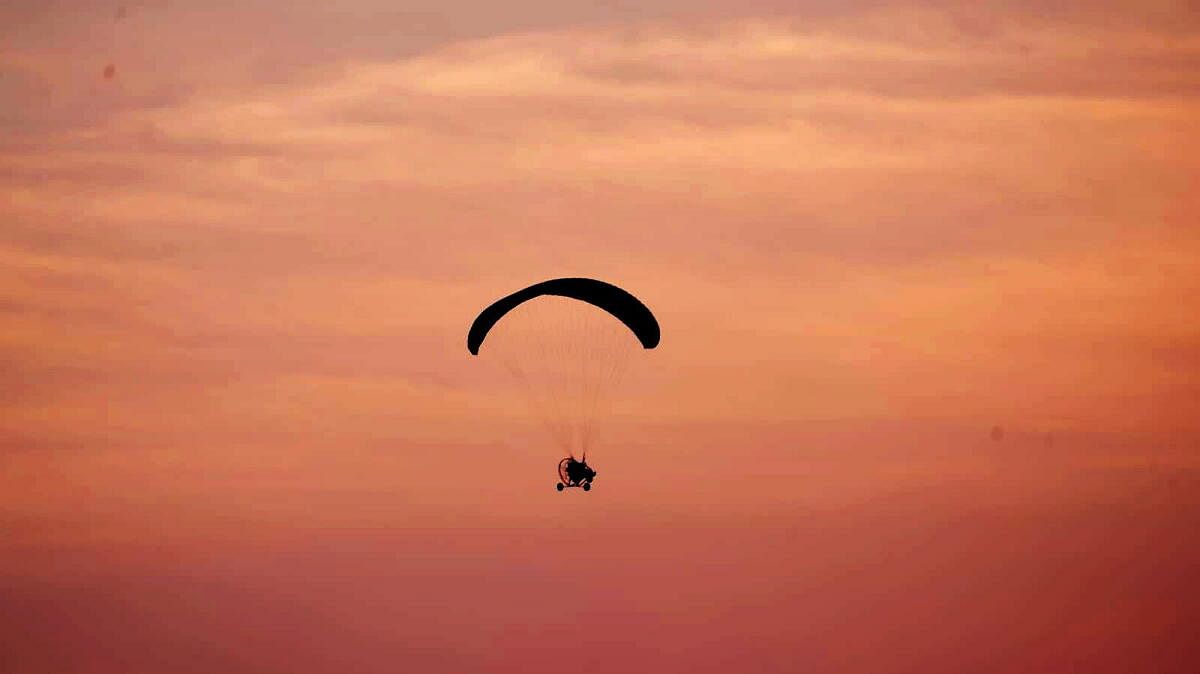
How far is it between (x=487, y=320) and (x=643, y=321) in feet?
19.5

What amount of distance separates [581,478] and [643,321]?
Result: 724 centimetres

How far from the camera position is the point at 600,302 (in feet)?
317

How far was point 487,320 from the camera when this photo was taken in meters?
98.2

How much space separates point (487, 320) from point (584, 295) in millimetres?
4231

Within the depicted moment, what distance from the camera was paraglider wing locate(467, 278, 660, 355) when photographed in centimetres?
9556

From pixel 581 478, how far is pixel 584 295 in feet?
25.9

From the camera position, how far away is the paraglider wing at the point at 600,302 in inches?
3762

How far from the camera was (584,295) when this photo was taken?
9612 cm

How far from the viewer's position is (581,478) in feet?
328

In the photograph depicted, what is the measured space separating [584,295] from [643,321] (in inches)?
93.4

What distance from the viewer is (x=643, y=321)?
317 feet
